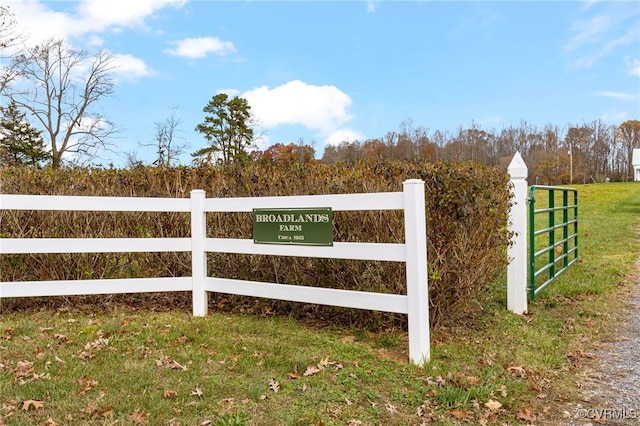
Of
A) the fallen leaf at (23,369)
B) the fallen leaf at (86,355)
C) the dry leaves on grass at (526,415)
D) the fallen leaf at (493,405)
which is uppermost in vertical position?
the fallen leaf at (86,355)

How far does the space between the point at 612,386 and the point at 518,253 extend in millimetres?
2011

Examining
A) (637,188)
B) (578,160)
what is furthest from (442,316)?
(578,160)

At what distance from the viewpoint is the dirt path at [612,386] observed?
3258mm

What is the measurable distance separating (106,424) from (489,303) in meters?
4.47

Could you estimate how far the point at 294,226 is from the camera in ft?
15.0

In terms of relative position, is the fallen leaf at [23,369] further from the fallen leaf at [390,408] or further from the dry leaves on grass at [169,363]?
the fallen leaf at [390,408]

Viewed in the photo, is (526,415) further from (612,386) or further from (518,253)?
(518,253)

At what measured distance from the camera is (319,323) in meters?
4.98

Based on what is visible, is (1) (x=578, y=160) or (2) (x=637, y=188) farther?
(1) (x=578, y=160)

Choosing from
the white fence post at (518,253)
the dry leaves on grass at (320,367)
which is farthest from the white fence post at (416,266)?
the white fence post at (518,253)

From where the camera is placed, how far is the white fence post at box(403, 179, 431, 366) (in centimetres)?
378

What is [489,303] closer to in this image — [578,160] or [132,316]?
[132,316]

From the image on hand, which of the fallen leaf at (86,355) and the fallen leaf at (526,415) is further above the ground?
the fallen leaf at (86,355)

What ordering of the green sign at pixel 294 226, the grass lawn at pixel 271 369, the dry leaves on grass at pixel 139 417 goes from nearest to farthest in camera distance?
1. the dry leaves on grass at pixel 139 417
2. the grass lawn at pixel 271 369
3. the green sign at pixel 294 226
